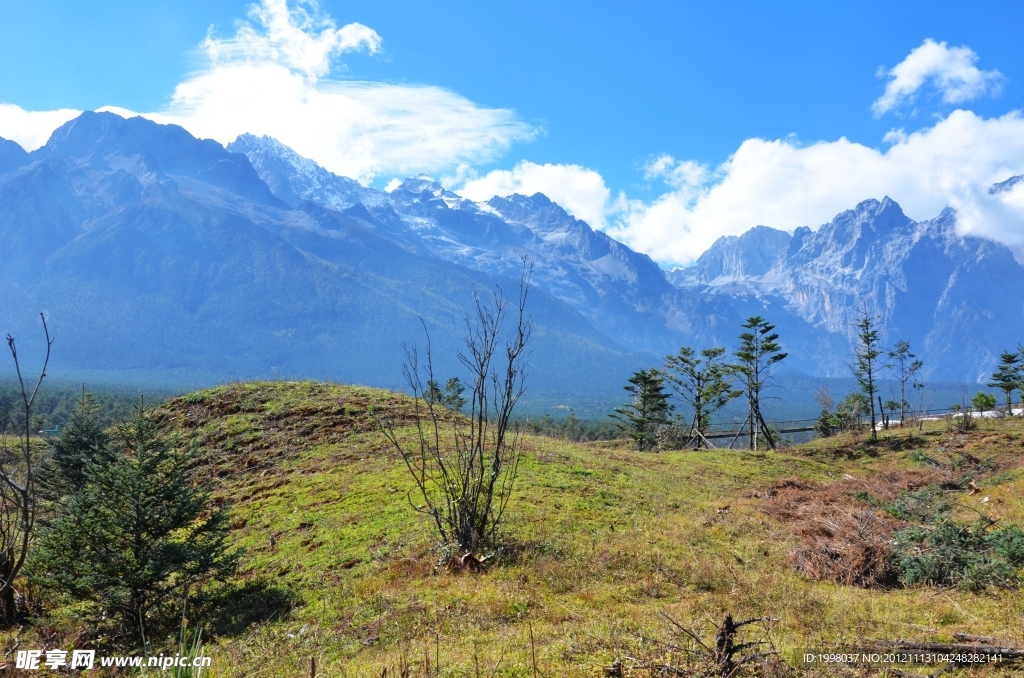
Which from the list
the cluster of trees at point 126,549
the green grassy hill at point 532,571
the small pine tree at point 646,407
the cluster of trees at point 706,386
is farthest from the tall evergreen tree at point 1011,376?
the cluster of trees at point 126,549

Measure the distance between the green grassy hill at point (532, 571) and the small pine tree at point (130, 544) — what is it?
1073mm

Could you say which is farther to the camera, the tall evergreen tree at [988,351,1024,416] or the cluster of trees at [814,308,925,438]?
the tall evergreen tree at [988,351,1024,416]

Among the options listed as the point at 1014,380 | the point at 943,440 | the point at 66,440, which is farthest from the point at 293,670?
the point at 1014,380

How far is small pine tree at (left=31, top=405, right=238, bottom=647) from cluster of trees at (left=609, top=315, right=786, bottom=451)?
98.6 ft

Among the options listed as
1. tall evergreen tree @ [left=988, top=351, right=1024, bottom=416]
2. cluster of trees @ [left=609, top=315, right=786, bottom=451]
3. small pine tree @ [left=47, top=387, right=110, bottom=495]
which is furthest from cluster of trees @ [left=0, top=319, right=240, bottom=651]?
tall evergreen tree @ [left=988, top=351, right=1024, bottom=416]

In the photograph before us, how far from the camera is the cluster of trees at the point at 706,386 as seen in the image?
117ft

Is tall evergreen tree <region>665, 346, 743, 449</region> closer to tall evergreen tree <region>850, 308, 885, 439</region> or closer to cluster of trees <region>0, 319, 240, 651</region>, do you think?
tall evergreen tree <region>850, 308, 885, 439</region>

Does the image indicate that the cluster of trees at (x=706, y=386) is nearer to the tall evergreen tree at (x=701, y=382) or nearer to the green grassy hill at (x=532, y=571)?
the tall evergreen tree at (x=701, y=382)

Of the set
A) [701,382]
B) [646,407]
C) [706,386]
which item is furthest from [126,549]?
[646,407]

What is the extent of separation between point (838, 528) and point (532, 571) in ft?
20.3

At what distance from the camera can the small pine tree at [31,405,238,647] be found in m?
7.60

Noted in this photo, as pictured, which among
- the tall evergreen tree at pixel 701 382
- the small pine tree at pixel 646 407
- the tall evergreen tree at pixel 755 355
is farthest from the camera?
the small pine tree at pixel 646 407

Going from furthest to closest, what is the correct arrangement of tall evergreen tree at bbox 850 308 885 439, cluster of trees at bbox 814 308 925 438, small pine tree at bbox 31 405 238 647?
cluster of trees at bbox 814 308 925 438
tall evergreen tree at bbox 850 308 885 439
small pine tree at bbox 31 405 238 647

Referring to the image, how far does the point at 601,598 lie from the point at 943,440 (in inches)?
1352
